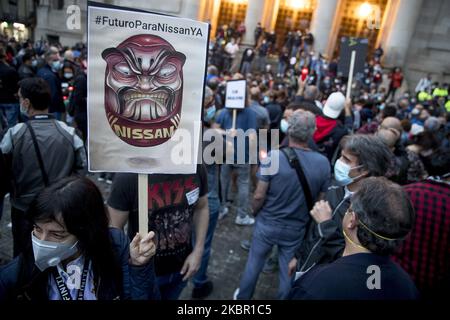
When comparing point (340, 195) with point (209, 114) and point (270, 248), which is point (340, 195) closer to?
point (270, 248)

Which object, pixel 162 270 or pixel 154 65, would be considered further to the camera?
pixel 162 270

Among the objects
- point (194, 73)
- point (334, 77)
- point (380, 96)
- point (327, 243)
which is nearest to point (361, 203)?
point (327, 243)

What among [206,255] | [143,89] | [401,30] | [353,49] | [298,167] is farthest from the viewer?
[401,30]

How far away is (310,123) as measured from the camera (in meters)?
2.80

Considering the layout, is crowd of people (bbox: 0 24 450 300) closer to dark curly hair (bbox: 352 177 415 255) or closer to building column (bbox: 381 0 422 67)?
dark curly hair (bbox: 352 177 415 255)

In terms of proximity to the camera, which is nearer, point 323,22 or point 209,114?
point 209,114

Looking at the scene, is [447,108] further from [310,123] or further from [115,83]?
[115,83]

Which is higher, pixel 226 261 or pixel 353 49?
pixel 353 49

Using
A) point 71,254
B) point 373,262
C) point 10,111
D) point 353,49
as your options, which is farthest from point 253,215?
point 10,111

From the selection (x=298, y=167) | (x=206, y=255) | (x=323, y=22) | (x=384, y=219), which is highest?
(x=323, y=22)

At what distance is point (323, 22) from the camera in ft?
59.4

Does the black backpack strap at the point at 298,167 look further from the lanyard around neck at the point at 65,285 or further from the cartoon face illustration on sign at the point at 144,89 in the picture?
the lanyard around neck at the point at 65,285

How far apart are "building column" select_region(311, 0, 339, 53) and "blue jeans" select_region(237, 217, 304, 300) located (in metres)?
17.5
